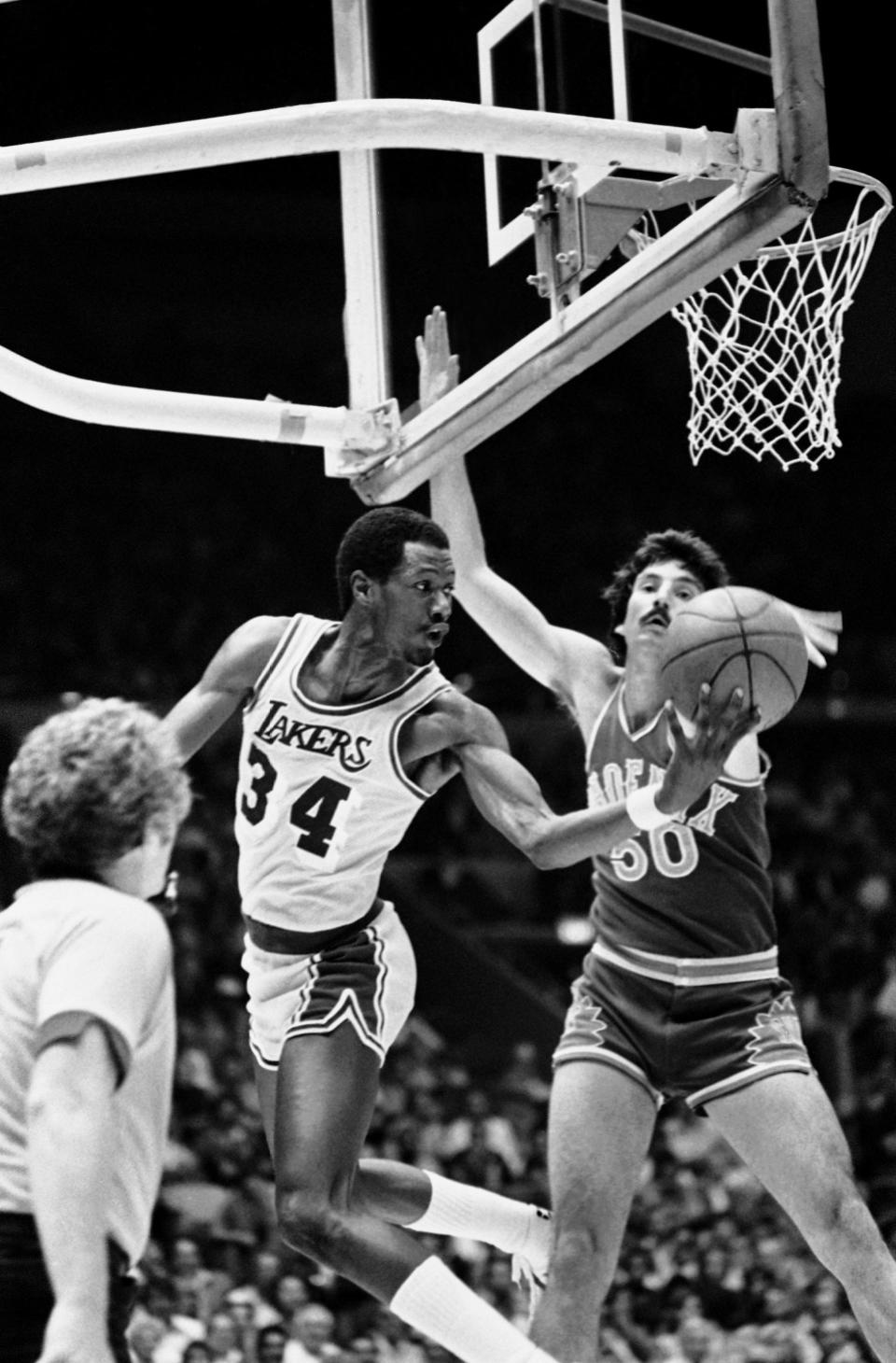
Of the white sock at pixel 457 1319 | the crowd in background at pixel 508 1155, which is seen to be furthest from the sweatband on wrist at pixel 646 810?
the crowd in background at pixel 508 1155

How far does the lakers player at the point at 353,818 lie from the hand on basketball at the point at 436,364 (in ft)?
2.02

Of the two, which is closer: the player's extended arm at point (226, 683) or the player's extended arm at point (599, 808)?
the player's extended arm at point (599, 808)

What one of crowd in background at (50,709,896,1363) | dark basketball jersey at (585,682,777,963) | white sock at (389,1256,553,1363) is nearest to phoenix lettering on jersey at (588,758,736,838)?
dark basketball jersey at (585,682,777,963)

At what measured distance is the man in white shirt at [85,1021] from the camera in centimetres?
300

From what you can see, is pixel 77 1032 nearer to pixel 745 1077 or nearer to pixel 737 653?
pixel 737 653

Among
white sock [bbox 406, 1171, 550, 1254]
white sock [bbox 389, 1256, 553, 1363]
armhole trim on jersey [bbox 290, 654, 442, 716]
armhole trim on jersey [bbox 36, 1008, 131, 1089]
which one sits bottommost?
white sock [bbox 389, 1256, 553, 1363]

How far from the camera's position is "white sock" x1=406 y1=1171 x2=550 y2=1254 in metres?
5.77

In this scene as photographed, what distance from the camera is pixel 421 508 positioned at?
11938mm

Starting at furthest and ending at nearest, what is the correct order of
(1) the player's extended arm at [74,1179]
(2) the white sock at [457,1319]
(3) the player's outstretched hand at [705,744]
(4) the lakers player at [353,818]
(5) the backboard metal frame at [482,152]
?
1. (4) the lakers player at [353,818]
2. (5) the backboard metal frame at [482,152]
3. (3) the player's outstretched hand at [705,744]
4. (2) the white sock at [457,1319]
5. (1) the player's extended arm at [74,1179]

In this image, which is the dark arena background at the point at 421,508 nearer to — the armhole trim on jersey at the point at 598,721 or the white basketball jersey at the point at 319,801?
the armhole trim on jersey at the point at 598,721

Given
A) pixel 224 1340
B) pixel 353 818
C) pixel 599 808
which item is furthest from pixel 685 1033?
pixel 224 1340

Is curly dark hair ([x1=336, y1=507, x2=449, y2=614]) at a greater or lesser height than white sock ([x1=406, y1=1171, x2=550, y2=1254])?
greater

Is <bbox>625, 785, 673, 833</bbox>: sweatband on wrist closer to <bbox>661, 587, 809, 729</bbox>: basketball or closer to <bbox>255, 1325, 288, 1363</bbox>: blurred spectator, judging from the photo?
<bbox>661, 587, 809, 729</bbox>: basketball

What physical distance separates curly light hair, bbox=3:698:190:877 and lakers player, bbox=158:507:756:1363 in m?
1.94
